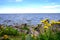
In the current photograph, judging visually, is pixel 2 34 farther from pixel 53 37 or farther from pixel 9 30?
pixel 53 37

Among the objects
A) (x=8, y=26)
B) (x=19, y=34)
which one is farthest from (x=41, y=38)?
(x=8, y=26)

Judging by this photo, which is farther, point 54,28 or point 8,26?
point 8,26

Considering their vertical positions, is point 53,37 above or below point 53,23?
below

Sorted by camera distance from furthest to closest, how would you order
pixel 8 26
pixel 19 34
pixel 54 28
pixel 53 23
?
pixel 8 26
pixel 19 34
pixel 54 28
pixel 53 23

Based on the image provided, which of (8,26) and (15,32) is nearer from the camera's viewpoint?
(15,32)

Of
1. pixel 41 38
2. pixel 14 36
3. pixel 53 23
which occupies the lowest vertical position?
pixel 14 36

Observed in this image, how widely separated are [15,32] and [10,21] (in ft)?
0.74

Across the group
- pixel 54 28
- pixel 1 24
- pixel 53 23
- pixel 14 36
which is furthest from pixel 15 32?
pixel 53 23

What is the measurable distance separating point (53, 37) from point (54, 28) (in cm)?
22

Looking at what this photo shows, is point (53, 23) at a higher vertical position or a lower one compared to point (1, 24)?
higher

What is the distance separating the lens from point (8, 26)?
3.62m

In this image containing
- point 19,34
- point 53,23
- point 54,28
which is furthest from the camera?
point 19,34

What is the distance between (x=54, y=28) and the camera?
7.82 feet

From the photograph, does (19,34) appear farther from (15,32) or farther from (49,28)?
(49,28)
